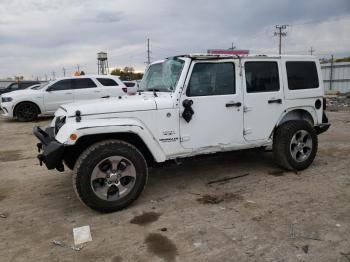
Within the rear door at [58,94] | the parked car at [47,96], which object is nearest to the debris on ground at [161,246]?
the parked car at [47,96]

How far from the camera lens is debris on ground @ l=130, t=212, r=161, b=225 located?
154 inches

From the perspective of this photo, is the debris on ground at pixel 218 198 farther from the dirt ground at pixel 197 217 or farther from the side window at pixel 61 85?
the side window at pixel 61 85

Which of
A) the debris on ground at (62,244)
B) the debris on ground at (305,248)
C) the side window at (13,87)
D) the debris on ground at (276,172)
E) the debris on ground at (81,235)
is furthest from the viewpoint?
the side window at (13,87)

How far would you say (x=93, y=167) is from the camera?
12.9ft

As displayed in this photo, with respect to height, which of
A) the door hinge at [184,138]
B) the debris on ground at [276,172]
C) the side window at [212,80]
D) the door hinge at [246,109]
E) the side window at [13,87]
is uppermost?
the side window at [13,87]

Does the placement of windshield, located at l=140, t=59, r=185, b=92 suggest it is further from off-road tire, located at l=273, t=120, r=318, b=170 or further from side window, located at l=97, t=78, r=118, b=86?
side window, located at l=97, t=78, r=118, b=86

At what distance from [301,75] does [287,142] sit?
1127 mm

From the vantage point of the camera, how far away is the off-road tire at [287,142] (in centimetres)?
529

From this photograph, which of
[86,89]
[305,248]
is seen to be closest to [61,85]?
[86,89]

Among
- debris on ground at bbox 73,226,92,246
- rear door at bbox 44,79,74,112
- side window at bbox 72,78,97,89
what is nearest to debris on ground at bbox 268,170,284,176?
debris on ground at bbox 73,226,92,246

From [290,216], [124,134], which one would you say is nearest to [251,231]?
[290,216]

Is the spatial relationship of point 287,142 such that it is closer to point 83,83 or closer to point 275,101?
point 275,101

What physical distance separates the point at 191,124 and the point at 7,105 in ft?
35.2

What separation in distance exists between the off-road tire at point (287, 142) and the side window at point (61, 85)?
31.9 feet
